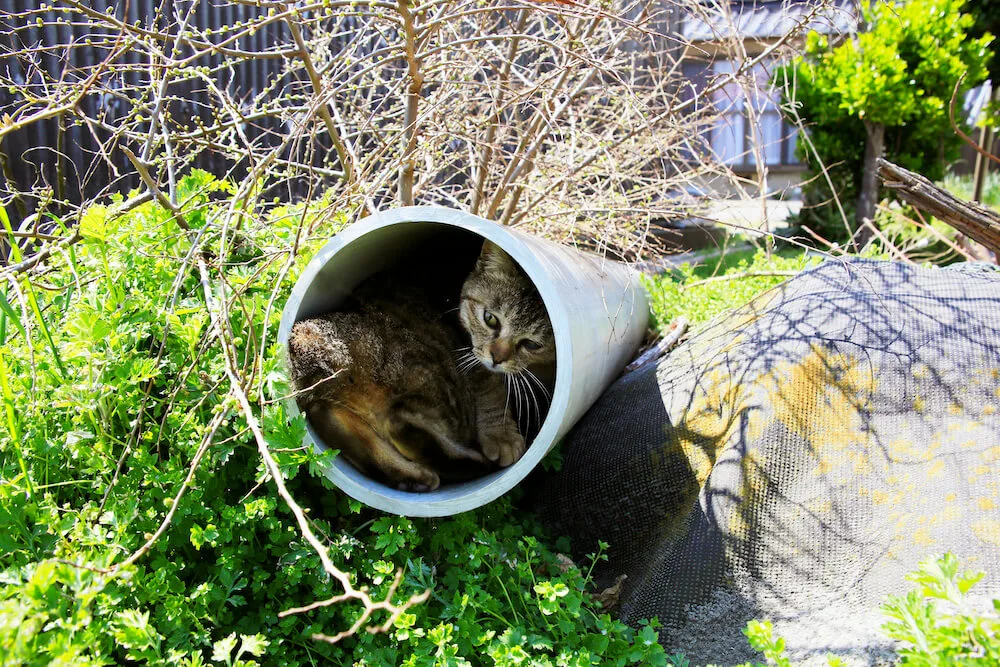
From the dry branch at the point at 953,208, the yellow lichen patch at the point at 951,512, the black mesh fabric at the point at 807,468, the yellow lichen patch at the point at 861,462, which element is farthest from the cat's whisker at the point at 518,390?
the dry branch at the point at 953,208

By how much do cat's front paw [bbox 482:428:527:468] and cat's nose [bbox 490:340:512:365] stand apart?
0.27 meters

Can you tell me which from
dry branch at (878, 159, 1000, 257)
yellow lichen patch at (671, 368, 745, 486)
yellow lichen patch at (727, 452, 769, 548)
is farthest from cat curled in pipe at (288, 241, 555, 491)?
dry branch at (878, 159, 1000, 257)

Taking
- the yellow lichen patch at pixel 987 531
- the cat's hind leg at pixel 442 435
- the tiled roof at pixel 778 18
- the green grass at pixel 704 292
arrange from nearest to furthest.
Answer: the yellow lichen patch at pixel 987 531, the cat's hind leg at pixel 442 435, the tiled roof at pixel 778 18, the green grass at pixel 704 292

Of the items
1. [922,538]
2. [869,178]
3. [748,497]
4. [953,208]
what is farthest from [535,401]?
[869,178]

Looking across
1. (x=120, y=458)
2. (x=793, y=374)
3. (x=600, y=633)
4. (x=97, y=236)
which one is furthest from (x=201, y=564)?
(x=793, y=374)

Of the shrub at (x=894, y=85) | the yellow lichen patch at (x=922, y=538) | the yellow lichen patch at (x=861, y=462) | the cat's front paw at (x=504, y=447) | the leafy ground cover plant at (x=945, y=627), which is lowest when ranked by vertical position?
the cat's front paw at (x=504, y=447)

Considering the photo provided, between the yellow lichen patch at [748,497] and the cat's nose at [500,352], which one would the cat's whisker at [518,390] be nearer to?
the cat's nose at [500,352]

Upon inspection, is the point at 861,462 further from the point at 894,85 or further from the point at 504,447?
the point at 894,85

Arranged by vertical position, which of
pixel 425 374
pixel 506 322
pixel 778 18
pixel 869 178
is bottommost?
pixel 425 374

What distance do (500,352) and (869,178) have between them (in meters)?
7.06

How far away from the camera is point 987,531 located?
1.93m

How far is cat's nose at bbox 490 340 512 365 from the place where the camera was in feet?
8.92

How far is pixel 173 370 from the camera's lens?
2.12m

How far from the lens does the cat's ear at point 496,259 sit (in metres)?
2.76
